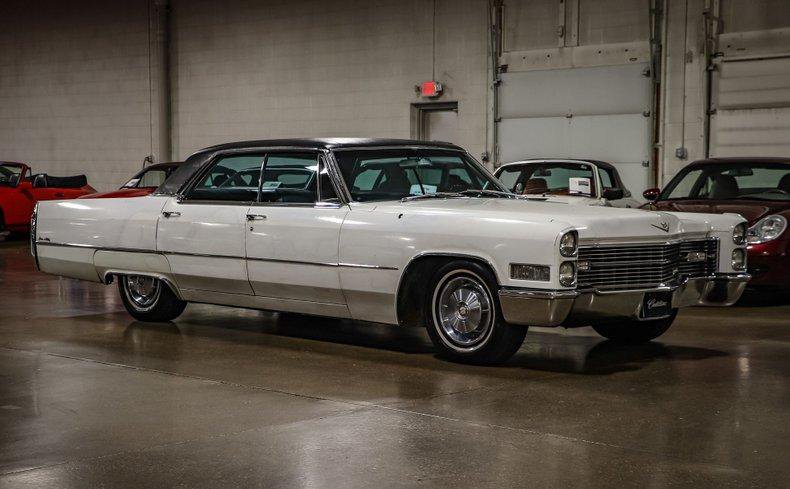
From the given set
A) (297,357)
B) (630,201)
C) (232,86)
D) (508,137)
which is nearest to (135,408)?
(297,357)

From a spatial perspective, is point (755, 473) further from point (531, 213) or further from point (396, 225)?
point (396, 225)

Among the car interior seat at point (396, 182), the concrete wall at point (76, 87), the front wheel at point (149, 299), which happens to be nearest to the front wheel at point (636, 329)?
the car interior seat at point (396, 182)

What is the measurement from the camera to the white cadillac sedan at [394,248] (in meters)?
7.06

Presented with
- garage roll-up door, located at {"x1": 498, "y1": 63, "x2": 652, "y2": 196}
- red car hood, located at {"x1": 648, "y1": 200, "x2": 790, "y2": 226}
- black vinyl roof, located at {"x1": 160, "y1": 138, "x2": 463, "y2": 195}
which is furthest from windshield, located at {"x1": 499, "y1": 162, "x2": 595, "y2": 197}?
black vinyl roof, located at {"x1": 160, "y1": 138, "x2": 463, "y2": 195}

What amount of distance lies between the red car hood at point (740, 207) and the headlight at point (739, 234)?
8.50ft

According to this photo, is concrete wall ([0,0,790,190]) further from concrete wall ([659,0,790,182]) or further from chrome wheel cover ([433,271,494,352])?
chrome wheel cover ([433,271,494,352])

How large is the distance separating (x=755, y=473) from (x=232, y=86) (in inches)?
786

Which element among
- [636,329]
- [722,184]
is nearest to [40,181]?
[722,184]

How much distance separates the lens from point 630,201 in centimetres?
1515

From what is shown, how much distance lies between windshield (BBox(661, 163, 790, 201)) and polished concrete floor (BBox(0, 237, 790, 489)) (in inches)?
102

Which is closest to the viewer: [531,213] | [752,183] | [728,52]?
[531,213]

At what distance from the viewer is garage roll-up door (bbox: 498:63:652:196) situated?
1775 centimetres

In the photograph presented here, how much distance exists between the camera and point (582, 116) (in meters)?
18.4

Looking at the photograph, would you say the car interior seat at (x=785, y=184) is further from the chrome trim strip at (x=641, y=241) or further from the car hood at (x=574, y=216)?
the chrome trim strip at (x=641, y=241)
